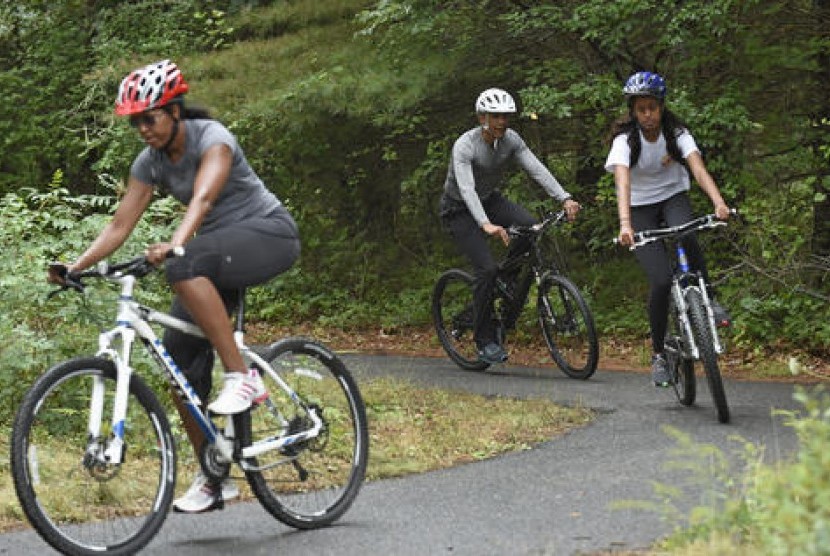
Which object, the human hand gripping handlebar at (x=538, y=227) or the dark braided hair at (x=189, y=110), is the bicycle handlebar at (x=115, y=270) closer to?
the dark braided hair at (x=189, y=110)

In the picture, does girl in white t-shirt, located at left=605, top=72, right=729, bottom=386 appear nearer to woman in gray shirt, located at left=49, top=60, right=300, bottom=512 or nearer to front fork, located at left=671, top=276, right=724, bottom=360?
front fork, located at left=671, top=276, right=724, bottom=360

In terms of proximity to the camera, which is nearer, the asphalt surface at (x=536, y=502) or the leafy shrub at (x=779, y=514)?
the leafy shrub at (x=779, y=514)

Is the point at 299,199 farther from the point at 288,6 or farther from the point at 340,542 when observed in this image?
the point at 340,542

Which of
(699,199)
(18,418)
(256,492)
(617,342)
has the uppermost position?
(18,418)

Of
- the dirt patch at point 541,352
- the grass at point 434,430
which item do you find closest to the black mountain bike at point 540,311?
the dirt patch at point 541,352

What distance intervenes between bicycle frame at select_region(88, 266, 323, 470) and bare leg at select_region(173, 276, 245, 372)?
0.11 metres

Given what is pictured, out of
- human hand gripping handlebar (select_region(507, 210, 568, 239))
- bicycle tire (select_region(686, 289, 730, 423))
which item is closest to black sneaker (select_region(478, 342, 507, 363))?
human hand gripping handlebar (select_region(507, 210, 568, 239))

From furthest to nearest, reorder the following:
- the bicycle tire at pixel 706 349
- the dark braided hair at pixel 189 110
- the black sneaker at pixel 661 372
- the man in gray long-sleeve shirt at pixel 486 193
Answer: the man in gray long-sleeve shirt at pixel 486 193, the black sneaker at pixel 661 372, the bicycle tire at pixel 706 349, the dark braided hair at pixel 189 110

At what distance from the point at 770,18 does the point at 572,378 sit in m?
4.16

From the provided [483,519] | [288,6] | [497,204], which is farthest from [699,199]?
[483,519]

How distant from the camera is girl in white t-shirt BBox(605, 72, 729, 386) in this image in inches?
367

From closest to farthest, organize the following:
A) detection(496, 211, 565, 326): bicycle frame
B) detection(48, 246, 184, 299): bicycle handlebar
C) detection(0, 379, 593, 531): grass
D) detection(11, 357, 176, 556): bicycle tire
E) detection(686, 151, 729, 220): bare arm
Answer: detection(11, 357, 176, 556): bicycle tire, detection(48, 246, 184, 299): bicycle handlebar, detection(0, 379, 593, 531): grass, detection(686, 151, 729, 220): bare arm, detection(496, 211, 565, 326): bicycle frame

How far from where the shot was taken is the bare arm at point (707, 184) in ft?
29.5

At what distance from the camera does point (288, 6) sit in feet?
57.7
